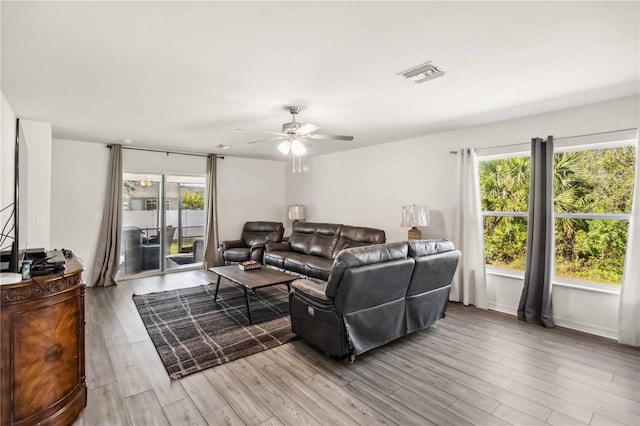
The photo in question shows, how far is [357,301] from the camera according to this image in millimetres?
2635

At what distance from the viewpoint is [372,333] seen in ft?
9.20

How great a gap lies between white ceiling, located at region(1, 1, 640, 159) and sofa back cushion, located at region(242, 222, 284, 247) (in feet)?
11.0

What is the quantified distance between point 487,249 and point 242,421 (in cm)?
388

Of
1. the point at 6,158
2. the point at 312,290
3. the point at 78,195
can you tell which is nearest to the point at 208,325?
the point at 312,290

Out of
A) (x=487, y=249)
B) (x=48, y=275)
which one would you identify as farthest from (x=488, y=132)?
(x=48, y=275)

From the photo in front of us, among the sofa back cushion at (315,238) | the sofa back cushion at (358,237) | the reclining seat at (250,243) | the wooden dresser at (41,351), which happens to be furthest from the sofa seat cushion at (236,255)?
the wooden dresser at (41,351)

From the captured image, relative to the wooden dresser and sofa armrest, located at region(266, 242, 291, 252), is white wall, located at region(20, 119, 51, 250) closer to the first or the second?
the wooden dresser

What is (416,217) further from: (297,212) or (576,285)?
(297,212)

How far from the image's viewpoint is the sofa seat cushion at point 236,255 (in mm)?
6008

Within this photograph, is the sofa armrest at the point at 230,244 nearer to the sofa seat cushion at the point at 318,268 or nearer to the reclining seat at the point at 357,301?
the sofa seat cushion at the point at 318,268

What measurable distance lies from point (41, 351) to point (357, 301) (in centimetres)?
216

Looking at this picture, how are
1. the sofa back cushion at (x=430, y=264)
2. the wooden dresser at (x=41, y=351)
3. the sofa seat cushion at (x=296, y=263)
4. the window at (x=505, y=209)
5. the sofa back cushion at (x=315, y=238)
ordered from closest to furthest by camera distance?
1. the wooden dresser at (x=41, y=351)
2. the sofa back cushion at (x=430, y=264)
3. the window at (x=505, y=209)
4. the sofa seat cushion at (x=296, y=263)
5. the sofa back cushion at (x=315, y=238)

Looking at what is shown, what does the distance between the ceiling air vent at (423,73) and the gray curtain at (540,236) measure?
1966mm

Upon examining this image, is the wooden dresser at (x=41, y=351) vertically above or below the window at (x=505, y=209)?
below
